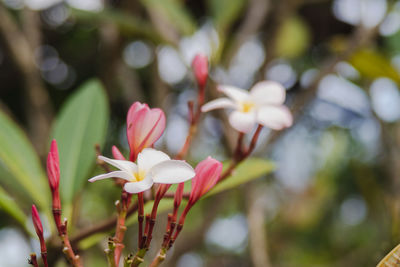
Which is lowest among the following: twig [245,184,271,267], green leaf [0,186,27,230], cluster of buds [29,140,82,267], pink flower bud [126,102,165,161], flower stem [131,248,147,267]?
twig [245,184,271,267]

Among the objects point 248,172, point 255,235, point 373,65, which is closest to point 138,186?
point 248,172

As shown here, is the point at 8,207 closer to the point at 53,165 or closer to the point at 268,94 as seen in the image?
the point at 53,165

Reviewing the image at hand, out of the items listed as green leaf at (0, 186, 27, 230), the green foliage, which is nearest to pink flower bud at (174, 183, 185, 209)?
green leaf at (0, 186, 27, 230)

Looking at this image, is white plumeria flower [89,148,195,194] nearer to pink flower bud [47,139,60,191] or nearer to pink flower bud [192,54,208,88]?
pink flower bud [47,139,60,191]

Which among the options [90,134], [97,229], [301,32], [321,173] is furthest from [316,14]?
[97,229]

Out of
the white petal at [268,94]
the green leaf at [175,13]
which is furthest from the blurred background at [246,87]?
the white petal at [268,94]
